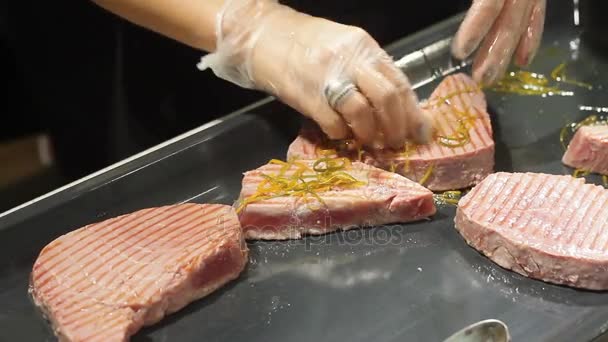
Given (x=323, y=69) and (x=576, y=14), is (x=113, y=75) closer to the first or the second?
(x=323, y=69)

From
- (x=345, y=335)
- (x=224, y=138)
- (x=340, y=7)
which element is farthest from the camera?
(x=340, y=7)

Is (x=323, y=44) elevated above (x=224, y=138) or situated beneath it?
elevated above

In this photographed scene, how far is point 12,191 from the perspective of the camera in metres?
3.82

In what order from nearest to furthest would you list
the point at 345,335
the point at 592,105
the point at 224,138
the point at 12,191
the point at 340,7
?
the point at 345,335, the point at 224,138, the point at 592,105, the point at 340,7, the point at 12,191

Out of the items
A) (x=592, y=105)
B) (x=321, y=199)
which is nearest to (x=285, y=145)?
(x=321, y=199)

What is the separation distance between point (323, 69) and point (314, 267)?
2.06 ft

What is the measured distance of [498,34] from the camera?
2.58 meters

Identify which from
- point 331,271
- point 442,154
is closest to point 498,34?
point 442,154

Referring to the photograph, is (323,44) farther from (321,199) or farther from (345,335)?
(345,335)

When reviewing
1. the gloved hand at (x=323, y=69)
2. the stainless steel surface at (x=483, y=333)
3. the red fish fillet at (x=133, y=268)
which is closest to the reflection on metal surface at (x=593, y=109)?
the gloved hand at (x=323, y=69)

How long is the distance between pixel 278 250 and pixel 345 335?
40cm

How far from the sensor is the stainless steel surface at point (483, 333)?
185cm

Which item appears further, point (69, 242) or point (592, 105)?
point (592, 105)

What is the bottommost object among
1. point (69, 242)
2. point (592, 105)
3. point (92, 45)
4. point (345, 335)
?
point (345, 335)
